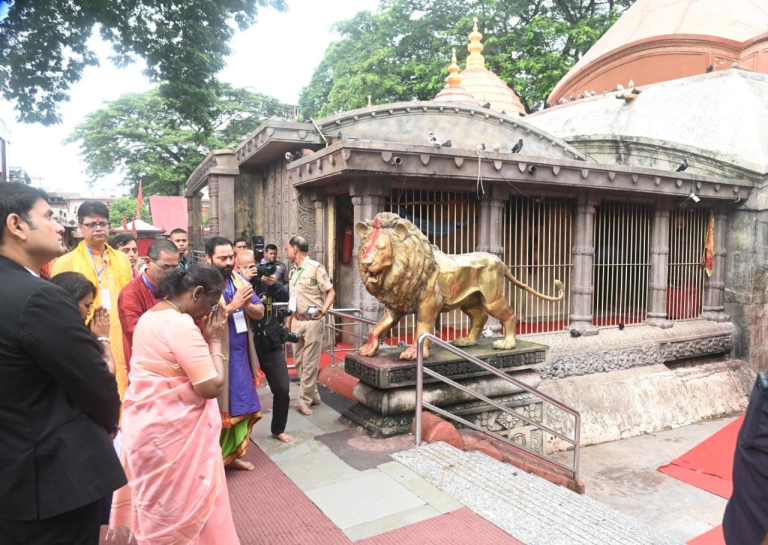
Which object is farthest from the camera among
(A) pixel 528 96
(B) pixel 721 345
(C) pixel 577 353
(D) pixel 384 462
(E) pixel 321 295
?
(A) pixel 528 96

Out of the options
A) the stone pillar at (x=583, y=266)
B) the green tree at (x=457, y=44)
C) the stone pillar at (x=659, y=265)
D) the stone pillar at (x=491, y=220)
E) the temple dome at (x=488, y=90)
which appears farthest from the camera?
the green tree at (x=457, y=44)

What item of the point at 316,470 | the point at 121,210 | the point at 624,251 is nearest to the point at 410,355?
the point at 316,470

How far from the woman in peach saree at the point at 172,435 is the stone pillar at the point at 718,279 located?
33.3ft

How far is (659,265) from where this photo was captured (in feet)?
30.2

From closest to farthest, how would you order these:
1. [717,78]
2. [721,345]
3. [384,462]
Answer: [384,462] < [721,345] < [717,78]

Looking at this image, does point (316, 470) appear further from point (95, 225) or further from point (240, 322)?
point (95, 225)

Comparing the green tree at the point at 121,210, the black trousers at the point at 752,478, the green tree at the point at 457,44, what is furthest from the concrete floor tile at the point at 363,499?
the green tree at the point at 121,210

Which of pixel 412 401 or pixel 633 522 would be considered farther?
pixel 412 401

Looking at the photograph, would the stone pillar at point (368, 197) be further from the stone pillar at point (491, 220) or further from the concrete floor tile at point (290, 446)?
the concrete floor tile at point (290, 446)

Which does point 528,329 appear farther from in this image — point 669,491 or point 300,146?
point 300,146

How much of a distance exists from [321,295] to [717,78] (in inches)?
431

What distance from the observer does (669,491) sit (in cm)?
621

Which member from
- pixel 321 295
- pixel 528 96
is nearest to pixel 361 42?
pixel 528 96

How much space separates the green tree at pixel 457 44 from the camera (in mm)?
22531
